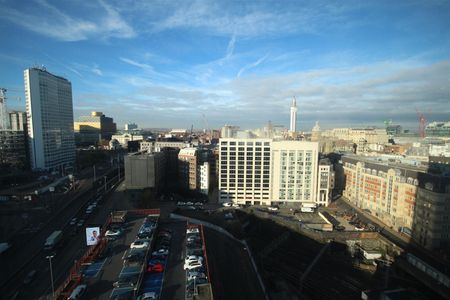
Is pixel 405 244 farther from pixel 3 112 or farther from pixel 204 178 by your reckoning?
pixel 3 112

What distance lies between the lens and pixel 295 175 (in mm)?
32375

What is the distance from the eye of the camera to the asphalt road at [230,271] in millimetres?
15266

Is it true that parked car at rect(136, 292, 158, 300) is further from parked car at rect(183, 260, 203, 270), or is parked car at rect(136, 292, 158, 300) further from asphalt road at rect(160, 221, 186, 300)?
parked car at rect(183, 260, 203, 270)

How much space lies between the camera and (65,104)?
48.6 meters

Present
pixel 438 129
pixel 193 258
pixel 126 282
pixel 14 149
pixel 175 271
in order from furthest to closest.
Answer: pixel 438 129 < pixel 14 149 < pixel 193 258 < pixel 175 271 < pixel 126 282

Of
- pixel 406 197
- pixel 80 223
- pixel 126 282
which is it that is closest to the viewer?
pixel 126 282

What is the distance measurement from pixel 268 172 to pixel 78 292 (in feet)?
83.0

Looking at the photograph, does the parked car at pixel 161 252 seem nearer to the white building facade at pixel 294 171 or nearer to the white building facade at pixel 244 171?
the white building facade at pixel 244 171

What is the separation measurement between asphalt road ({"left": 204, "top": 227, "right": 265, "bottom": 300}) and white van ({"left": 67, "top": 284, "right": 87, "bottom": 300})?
22.4 feet

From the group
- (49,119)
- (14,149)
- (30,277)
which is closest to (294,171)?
(30,277)

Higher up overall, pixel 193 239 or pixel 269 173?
pixel 269 173

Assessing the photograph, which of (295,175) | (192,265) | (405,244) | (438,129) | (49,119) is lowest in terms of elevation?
(405,244)

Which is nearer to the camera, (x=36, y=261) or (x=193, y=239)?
(x=193, y=239)

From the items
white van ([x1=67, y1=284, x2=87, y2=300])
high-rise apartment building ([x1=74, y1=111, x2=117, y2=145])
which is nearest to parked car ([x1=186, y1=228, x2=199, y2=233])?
white van ([x1=67, y1=284, x2=87, y2=300])
